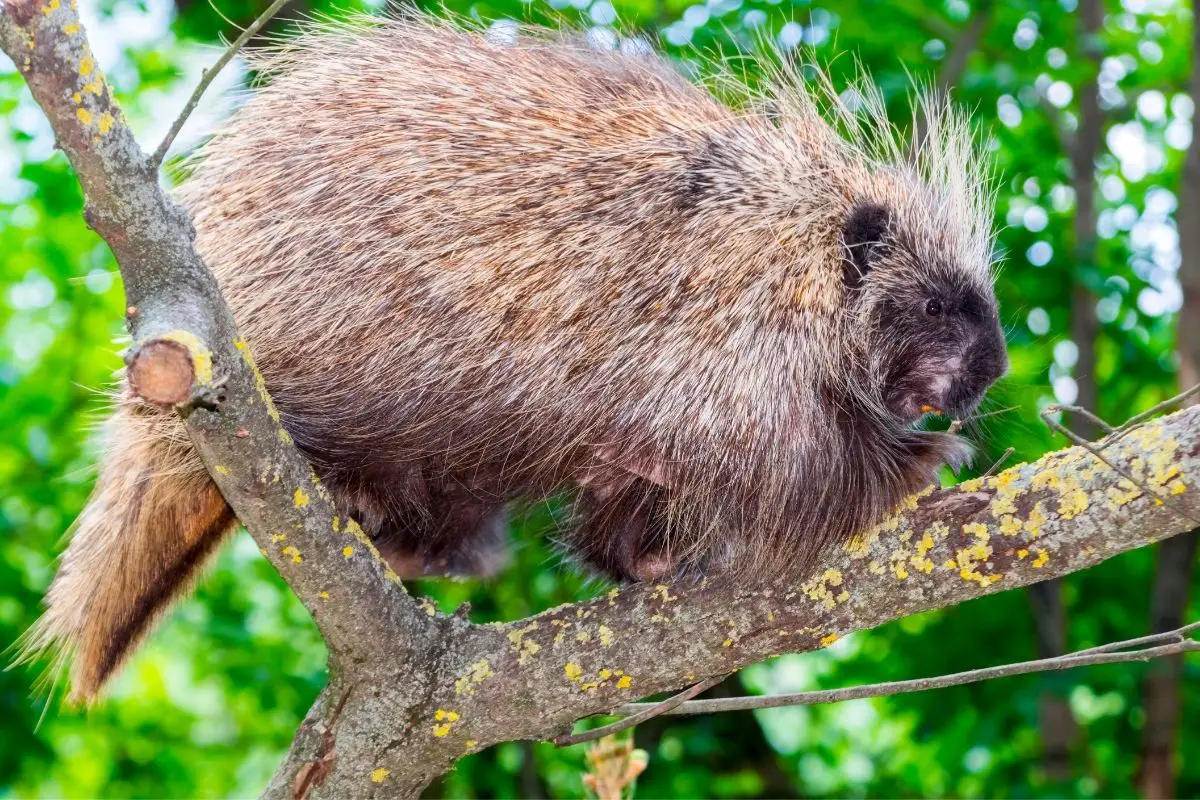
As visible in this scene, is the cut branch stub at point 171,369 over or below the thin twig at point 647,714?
over

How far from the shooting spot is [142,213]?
1.39 m

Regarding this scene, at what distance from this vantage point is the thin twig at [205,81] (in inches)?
49.5

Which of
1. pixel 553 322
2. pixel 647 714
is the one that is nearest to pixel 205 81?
pixel 553 322

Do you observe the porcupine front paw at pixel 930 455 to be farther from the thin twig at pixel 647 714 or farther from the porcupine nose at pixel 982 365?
the thin twig at pixel 647 714

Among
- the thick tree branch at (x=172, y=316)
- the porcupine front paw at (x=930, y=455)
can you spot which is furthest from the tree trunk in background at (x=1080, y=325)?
the thick tree branch at (x=172, y=316)

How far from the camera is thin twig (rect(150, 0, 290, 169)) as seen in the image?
126 cm

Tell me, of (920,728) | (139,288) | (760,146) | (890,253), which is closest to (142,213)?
(139,288)

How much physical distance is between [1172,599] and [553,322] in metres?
2.59

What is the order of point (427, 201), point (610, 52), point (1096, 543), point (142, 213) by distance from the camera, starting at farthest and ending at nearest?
point (610, 52) → point (427, 201) → point (1096, 543) → point (142, 213)

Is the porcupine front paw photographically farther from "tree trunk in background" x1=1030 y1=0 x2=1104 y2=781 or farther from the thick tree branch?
"tree trunk in background" x1=1030 y1=0 x2=1104 y2=781

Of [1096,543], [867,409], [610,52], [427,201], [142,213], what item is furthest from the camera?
[610,52]

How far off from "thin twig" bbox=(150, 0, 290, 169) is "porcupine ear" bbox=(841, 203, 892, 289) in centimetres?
118

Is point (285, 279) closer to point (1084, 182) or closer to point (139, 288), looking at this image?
point (139, 288)

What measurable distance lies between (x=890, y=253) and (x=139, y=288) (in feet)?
4.45
